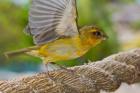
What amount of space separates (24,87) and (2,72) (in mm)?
1422

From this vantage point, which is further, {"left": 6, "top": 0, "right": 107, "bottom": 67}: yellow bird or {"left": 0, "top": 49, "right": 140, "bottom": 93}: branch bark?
{"left": 6, "top": 0, "right": 107, "bottom": 67}: yellow bird

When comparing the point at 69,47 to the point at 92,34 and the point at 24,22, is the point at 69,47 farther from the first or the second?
the point at 24,22

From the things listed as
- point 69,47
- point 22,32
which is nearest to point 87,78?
point 69,47

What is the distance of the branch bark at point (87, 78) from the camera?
2.79 feet

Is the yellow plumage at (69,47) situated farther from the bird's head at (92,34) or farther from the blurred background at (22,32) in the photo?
the blurred background at (22,32)

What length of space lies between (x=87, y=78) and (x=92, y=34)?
9 cm

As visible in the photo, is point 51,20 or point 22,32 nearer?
point 51,20

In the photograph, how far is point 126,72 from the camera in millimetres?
1013

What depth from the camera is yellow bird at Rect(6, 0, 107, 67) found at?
96cm

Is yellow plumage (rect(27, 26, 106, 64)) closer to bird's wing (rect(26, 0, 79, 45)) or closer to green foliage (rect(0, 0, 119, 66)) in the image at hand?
bird's wing (rect(26, 0, 79, 45))

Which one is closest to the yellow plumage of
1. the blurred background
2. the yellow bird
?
the yellow bird

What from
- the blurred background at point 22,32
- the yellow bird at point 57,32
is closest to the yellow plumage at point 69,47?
the yellow bird at point 57,32

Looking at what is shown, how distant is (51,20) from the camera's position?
973mm

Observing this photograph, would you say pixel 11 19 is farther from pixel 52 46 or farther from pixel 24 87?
pixel 24 87
